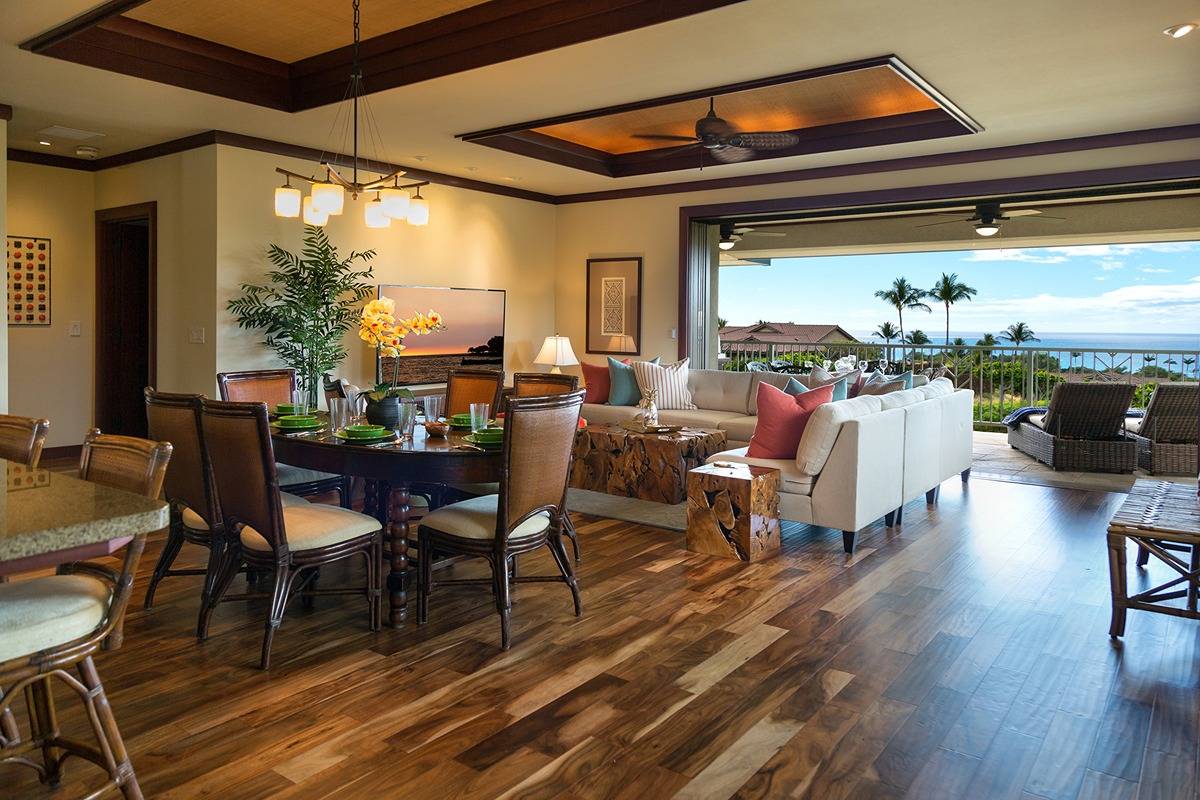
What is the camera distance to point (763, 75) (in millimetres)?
4820

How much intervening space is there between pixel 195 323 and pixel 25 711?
14.4ft

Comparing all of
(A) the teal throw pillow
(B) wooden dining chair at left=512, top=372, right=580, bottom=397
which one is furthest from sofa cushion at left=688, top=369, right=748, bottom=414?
(B) wooden dining chair at left=512, top=372, right=580, bottom=397

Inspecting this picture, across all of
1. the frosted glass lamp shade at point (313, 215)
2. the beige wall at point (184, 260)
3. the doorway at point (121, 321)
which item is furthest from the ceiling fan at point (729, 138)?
the doorway at point (121, 321)

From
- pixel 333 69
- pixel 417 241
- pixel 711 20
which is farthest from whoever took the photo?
pixel 417 241

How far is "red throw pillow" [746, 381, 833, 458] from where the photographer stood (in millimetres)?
5051

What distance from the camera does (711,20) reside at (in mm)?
3887

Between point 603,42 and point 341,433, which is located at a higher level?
point 603,42

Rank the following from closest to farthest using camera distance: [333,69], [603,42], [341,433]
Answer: [341,433], [603,42], [333,69]

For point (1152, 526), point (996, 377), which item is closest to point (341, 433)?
point (1152, 526)

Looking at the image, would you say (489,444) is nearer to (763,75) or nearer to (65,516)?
(65,516)

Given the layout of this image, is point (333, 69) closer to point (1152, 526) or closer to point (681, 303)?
point (681, 303)

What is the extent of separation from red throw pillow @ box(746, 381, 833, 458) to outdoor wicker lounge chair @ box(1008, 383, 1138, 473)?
3410mm

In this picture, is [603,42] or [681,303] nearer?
[603,42]

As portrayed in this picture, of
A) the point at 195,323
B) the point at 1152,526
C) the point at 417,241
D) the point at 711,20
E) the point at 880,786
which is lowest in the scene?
the point at 880,786
